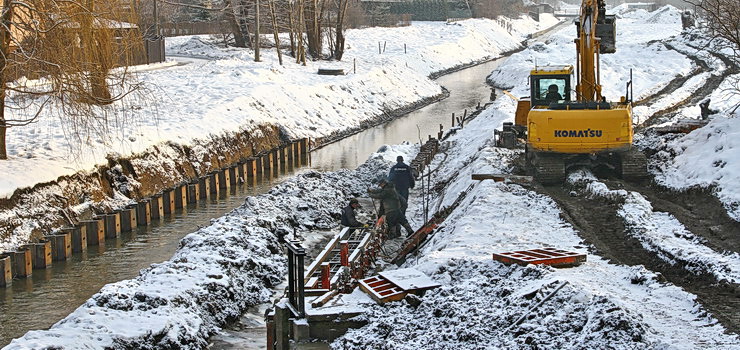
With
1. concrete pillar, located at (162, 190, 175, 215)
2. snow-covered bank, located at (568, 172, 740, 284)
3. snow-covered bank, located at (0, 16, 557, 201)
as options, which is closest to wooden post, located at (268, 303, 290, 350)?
snow-covered bank, located at (568, 172, 740, 284)

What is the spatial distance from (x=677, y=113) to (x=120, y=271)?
23062 mm

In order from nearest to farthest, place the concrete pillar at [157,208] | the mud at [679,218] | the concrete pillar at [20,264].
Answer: the mud at [679,218] → the concrete pillar at [20,264] → the concrete pillar at [157,208]

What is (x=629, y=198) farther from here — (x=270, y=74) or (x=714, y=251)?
(x=270, y=74)

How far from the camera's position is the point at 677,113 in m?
33.8

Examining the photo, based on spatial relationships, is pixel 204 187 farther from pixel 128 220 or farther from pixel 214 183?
pixel 128 220

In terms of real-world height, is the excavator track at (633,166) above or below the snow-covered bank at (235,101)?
below

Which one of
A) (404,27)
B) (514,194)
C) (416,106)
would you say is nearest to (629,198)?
(514,194)

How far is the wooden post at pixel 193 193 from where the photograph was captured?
25719 millimetres

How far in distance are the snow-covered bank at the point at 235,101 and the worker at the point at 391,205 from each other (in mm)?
7460

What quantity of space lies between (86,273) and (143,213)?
4692 millimetres

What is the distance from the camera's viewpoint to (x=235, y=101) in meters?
35.1

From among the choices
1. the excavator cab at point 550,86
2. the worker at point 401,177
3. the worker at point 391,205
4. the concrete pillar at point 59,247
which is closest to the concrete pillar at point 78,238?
the concrete pillar at point 59,247

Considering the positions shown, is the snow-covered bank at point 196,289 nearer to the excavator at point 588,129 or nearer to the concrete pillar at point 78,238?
the concrete pillar at point 78,238

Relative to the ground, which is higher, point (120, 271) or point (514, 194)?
point (514, 194)
